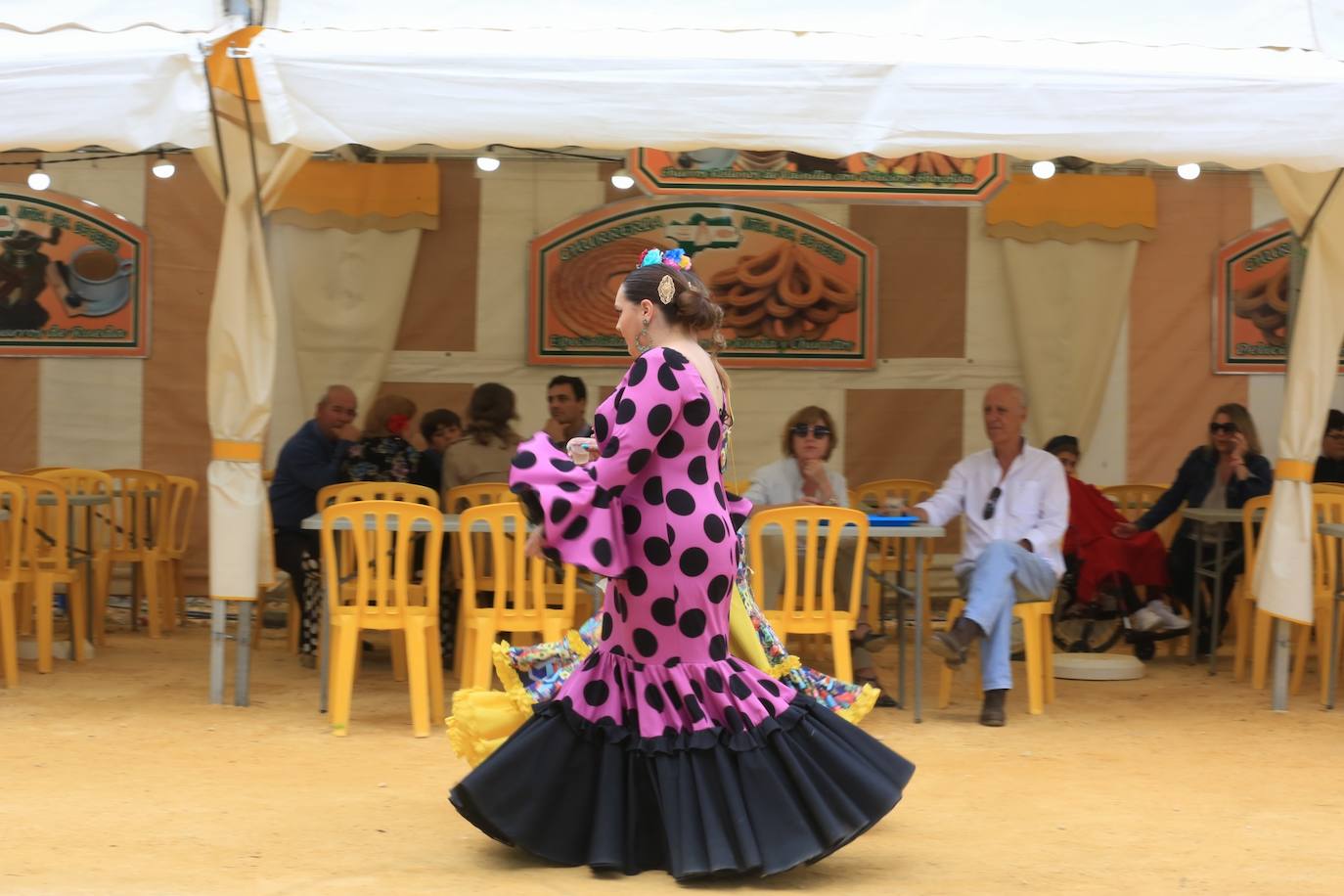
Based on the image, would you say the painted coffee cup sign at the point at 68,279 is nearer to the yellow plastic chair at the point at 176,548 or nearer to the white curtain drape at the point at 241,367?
the yellow plastic chair at the point at 176,548

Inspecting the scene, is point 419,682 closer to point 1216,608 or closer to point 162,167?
point 1216,608

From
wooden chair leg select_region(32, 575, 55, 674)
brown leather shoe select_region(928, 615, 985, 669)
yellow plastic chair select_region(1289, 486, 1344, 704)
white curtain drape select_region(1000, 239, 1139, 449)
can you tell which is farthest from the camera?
white curtain drape select_region(1000, 239, 1139, 449)

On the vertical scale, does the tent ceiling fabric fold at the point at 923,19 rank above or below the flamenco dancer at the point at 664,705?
above

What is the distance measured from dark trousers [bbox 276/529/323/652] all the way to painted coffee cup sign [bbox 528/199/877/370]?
2.40 meters

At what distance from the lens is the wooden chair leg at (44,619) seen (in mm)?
7141

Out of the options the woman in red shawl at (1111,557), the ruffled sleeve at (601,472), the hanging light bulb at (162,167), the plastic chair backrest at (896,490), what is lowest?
the woman in red shawl at (1111,557)

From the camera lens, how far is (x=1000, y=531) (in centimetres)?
663

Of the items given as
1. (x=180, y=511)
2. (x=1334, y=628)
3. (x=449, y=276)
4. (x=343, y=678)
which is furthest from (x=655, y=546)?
(x=180, y=511)

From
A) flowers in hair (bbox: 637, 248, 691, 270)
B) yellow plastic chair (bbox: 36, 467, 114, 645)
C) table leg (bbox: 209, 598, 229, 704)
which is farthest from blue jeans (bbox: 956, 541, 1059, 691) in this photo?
→ yellow plastic chair (bbox: 36, 467, 114, 645)

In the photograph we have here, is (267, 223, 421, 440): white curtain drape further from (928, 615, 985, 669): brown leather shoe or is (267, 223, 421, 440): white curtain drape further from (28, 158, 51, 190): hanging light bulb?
(928, 615, 985, 669): brown leather shoe

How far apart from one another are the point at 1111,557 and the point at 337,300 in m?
4.59

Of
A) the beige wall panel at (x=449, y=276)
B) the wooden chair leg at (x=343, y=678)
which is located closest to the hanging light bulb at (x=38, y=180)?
the beige wall panel at (x=449, y=276)

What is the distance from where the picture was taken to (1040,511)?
21.8 ft

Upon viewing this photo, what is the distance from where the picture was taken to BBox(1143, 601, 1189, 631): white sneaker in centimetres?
789
